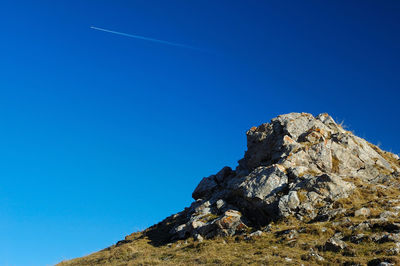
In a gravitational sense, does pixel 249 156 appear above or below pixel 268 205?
above

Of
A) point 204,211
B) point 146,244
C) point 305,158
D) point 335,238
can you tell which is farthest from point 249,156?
point 335,238

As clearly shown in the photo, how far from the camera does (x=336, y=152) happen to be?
134 ft

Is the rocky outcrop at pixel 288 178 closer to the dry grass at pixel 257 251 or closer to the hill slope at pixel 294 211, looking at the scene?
the hill slope at pixel 294 211

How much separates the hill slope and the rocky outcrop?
104mm

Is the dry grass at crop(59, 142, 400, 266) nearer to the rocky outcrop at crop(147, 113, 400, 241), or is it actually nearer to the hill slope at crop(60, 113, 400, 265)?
the hill slope at crop(60, 113, 400, 265)

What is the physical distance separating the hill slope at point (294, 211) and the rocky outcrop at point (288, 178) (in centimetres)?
10

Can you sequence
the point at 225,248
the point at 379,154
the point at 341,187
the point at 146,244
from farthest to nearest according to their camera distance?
the point at 379,154
the point at 146,244
the point at 341,187
the point at 225,248

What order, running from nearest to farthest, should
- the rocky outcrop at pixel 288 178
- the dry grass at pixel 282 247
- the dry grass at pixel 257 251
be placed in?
the dry grass at pixel 257 251 → the dry grass at pixel 282 247 → the rocky outcrop at pixel 288 178

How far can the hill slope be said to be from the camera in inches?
903

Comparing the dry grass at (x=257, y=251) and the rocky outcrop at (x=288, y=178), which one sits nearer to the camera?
the dry grass at (x=257, y=251)

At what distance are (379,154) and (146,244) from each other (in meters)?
34.0

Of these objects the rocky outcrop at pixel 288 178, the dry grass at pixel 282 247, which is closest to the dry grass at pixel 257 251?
the dry grass at pixel 282 247

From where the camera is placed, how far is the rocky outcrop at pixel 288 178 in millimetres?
31938

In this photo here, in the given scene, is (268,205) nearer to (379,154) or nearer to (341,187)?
(341,187)
